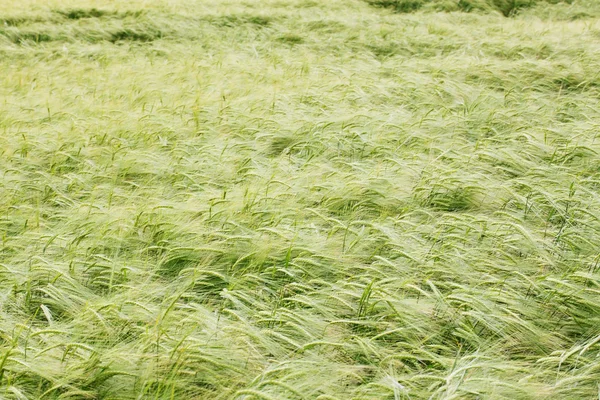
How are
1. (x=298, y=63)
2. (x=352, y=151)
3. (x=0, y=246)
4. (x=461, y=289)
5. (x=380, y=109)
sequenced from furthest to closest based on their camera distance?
(x=298, y=63) → (x=380, y=109) → (x=352, y=151) → (x=0, y=246) → (x=461, y=289)

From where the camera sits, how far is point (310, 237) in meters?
2.32

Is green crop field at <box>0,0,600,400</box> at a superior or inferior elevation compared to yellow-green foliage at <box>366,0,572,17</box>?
inferior

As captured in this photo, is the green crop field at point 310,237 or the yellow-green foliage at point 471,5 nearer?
the green crop field at point 310,237

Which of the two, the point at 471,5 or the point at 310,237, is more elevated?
the point at 471,5

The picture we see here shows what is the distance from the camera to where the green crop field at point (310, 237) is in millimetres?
1645

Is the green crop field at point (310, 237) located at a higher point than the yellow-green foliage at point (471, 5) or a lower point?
lower

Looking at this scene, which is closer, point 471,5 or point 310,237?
point 310,237

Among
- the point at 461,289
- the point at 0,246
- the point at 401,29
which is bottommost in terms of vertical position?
the point at 0,246

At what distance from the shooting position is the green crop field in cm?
164

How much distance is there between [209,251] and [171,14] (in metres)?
7.94

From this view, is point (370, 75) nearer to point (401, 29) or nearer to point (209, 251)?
point (401, 29)

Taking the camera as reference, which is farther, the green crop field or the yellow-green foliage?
the yellow-green foliage

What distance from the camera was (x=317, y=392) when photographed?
1572 millimetres

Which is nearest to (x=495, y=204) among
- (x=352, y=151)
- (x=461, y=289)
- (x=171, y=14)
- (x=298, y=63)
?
(x=461, y=289)
